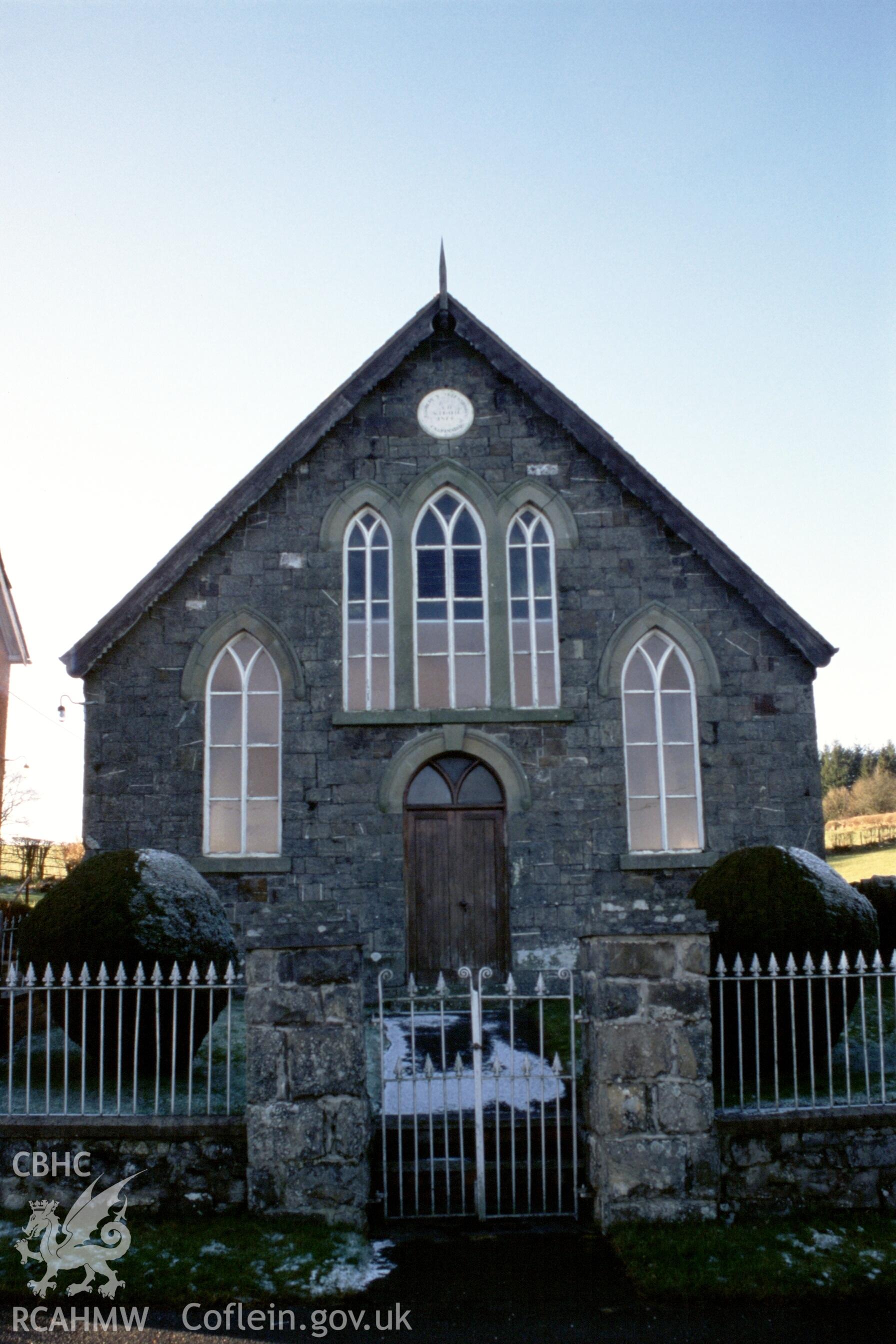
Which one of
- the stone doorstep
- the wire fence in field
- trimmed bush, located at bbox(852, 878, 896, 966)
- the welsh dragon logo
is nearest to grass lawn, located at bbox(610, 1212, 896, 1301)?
the stone doorstep

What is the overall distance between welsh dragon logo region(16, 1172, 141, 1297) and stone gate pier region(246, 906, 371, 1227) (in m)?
0.76

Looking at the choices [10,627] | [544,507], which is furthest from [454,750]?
[10,627]

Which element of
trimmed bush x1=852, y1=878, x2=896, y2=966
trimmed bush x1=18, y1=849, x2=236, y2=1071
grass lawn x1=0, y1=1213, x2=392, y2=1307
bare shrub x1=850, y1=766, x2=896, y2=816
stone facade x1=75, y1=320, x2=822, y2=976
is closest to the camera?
grass lawn x1=0, y1=1213, x2=392, y2=1307

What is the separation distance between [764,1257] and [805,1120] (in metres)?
0.95

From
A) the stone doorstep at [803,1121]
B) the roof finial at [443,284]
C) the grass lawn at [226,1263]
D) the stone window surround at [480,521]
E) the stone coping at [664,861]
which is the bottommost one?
the grass lawn at [226,1263]

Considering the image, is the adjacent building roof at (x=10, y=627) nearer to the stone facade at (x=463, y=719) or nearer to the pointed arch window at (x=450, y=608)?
the stone facade at (x=463, y=719)

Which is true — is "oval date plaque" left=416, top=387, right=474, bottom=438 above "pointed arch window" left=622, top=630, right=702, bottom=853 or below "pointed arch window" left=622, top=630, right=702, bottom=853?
above

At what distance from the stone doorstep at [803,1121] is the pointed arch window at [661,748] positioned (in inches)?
229

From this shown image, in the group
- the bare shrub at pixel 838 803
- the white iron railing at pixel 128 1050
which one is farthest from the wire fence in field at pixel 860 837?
the white iron railing at pixel 128 1050

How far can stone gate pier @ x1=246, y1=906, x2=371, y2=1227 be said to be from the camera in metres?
6.34

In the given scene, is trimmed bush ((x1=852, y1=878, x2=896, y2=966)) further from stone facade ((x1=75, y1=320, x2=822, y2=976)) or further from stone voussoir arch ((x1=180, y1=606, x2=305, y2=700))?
stone voussoir arch ((x1=180, y1=606, x2=305, y2=700))

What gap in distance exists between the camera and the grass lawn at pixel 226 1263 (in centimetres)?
552

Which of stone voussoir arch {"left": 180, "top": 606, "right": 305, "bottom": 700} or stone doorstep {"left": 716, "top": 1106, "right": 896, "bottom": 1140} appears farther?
stone voussoir arch {"left": 180, "top": 606, "right": 305, "bottom": 700}

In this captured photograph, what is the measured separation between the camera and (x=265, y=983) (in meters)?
6.50
